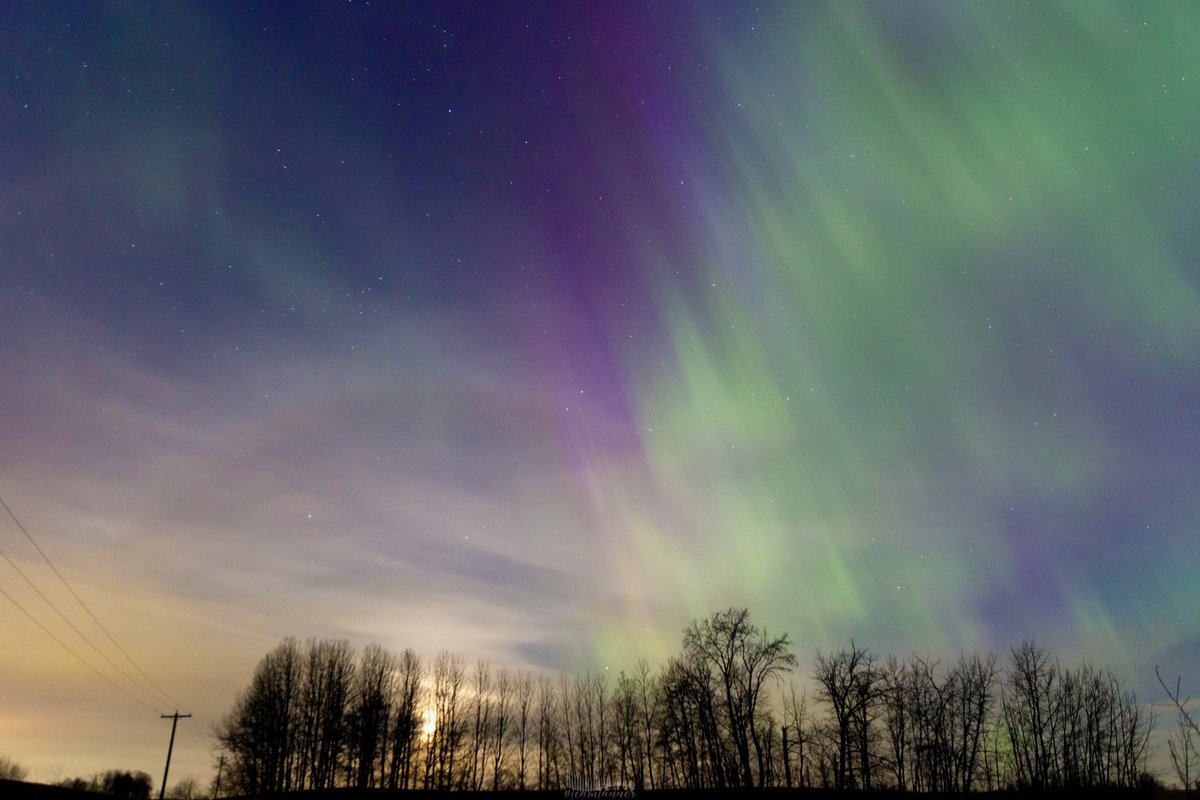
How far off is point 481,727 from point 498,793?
35385 mm

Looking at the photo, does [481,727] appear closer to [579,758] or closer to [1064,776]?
[579,758]

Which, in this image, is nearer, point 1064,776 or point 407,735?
point 1064,776

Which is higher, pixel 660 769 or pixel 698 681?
pixel 698 681

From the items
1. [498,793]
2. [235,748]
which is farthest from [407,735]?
[498,793]

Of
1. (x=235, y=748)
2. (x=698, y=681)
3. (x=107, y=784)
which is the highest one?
(x=698, y=681)

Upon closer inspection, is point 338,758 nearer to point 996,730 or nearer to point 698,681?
point 698,681

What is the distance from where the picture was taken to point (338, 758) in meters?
93.6

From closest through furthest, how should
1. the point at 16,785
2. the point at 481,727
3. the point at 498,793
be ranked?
the point at 16,785 < the point at 498,793 < the point at 481,727

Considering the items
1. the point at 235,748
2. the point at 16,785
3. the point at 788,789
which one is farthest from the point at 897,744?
the point at 16,785

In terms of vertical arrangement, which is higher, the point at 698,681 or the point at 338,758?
the point at 698,681

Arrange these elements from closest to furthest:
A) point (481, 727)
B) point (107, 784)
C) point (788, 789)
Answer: point (788, 789) < point (481, 727) < point (107, 784)

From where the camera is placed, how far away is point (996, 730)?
3903 inches

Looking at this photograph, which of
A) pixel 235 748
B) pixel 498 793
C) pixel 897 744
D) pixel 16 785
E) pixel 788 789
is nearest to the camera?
pixel 16 785

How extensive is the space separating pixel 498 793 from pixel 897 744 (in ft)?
171
